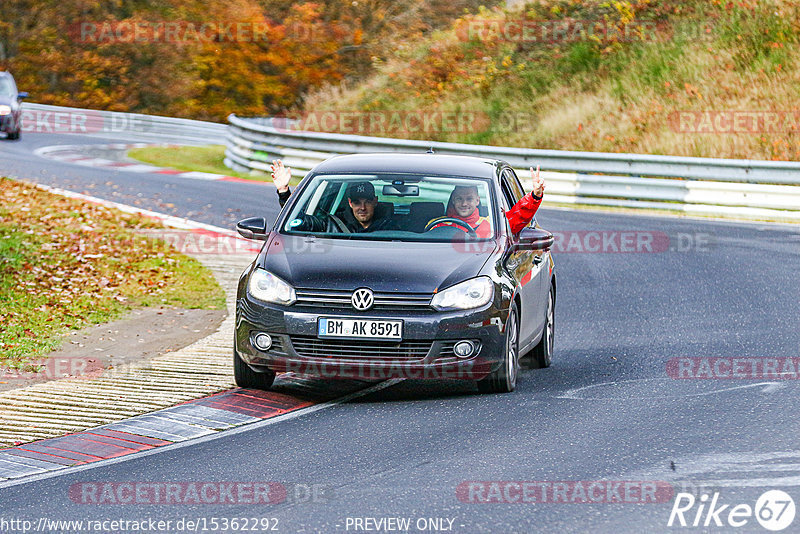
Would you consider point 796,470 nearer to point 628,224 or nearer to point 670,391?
point 670,391

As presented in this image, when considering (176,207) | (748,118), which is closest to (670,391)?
(176,207)

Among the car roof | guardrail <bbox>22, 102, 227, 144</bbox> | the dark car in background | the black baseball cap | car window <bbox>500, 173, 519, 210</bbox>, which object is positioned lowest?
guardrail <bbox>22, 102, 227, 144</bbox>

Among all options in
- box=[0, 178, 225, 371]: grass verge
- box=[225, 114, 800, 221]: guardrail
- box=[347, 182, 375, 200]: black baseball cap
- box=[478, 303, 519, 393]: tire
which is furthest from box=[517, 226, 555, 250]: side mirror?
box=[225, 114, 800, 221]: guardrail

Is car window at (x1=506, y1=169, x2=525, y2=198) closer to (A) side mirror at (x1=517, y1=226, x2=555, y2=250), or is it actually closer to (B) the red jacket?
(B) the red jacket

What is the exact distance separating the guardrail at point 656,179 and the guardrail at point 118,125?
45.0 feet

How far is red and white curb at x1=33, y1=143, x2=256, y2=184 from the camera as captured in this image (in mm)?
27125

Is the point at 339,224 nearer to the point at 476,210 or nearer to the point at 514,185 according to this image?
the point at 476,210

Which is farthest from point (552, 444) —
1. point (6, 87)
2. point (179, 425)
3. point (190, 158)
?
point (6, 87)

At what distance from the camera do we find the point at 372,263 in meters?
8.60

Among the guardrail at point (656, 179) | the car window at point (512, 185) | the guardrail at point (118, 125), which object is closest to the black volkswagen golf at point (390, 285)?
the car window at point (512, 185)

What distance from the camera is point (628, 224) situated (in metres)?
19.8

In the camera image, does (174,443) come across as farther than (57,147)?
No

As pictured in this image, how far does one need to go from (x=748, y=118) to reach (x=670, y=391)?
19720 millimetres

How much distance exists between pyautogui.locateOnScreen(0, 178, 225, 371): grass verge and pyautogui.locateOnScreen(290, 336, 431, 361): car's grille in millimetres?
2965
